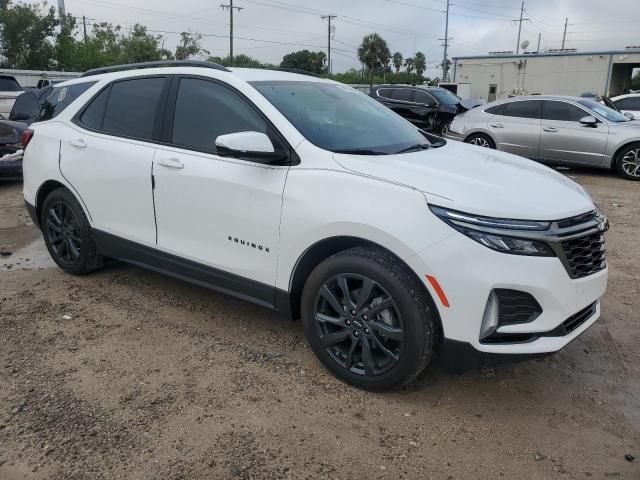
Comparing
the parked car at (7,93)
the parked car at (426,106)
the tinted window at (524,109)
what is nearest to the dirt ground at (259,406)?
the tinted window at (524,109)

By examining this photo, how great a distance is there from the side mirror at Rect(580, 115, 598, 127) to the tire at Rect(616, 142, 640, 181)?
0.71 meters

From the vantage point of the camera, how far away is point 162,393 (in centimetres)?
318

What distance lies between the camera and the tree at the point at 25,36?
3391cm

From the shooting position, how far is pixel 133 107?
4258 millimetres

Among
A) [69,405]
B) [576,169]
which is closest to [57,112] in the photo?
[69,405]

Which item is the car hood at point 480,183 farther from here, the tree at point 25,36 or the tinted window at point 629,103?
the tree at point 25,36

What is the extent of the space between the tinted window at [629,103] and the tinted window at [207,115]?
1523 cm

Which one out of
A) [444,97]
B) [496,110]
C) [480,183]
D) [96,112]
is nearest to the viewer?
[480,183]

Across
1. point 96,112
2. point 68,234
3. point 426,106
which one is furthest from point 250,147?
point 426,106

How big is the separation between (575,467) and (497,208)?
1275 mm

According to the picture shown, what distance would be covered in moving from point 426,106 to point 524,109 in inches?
178

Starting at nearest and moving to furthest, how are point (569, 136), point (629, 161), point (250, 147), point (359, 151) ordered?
point (250, 147) < point (359, 151) < point (629, 161) < point (569, 136)

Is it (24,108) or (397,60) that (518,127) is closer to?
(24,108)

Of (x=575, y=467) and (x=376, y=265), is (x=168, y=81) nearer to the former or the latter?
(x=376, y=265)
